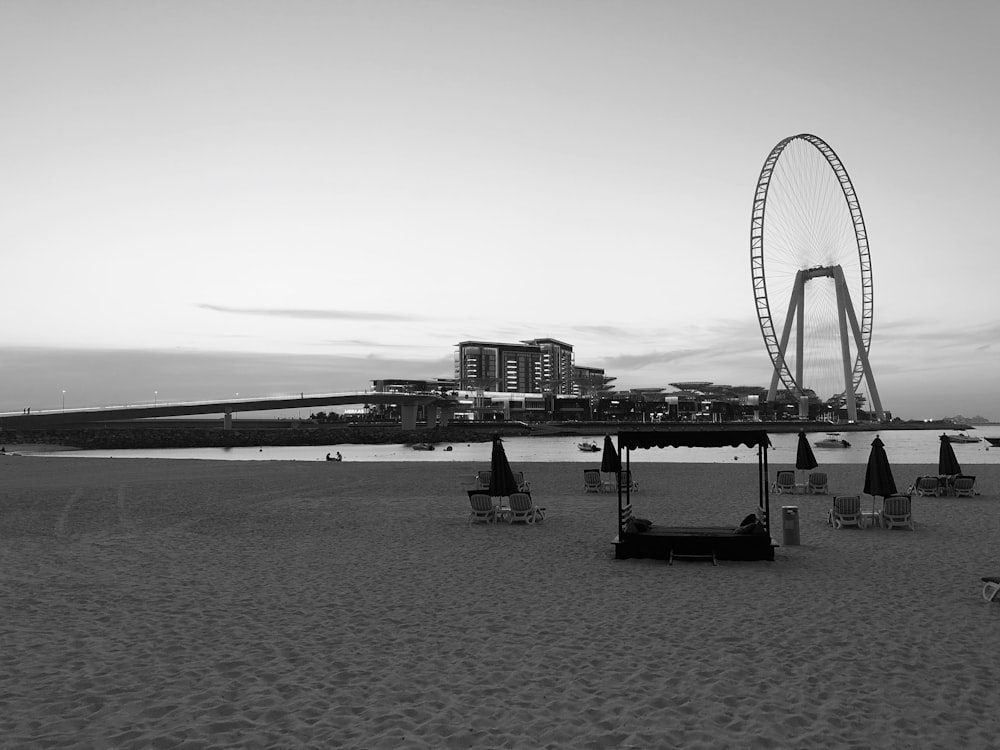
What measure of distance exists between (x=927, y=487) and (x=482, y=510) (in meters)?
13.4

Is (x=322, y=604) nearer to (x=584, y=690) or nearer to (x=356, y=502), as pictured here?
(x=584, y=690)

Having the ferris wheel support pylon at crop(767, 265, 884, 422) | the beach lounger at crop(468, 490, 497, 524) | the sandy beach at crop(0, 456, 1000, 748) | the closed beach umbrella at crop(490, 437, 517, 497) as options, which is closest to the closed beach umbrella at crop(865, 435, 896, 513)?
the sandy beach at crop(0, 456, 1000, 748)

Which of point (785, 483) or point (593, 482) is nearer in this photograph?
point (785, 483)

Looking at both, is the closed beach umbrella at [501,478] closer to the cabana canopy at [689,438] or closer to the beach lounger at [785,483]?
the cabana canopy at [689,438]

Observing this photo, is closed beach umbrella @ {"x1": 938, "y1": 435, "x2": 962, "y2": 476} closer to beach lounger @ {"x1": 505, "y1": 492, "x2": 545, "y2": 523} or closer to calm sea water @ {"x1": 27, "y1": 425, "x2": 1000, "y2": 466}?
beach lounger @ {"x1": 505, "y1": 492, "x2": 545, "y2": 523}

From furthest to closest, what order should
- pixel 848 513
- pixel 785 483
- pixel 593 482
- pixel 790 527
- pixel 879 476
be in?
pixel 593 482
pixel 785 483
pixel 879 476
pixel 848 513
pixel 790 527

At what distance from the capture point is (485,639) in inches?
329

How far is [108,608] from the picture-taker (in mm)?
9711

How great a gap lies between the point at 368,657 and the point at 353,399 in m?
125

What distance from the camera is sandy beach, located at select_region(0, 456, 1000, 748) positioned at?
19.6 feet

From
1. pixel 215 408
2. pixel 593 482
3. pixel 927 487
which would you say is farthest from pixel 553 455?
pixel 215 408

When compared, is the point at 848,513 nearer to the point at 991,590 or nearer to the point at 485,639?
the point at 991,590

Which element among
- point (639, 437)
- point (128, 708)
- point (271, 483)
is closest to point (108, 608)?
point (128, 708)

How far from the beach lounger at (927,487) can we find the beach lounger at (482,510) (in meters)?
13.0
